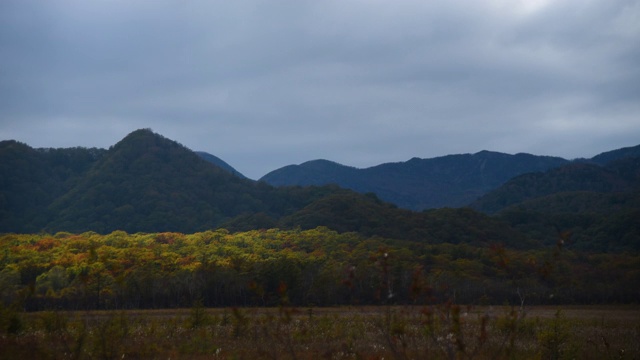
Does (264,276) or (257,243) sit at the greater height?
(257,243)

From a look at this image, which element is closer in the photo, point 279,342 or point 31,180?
point 279,342

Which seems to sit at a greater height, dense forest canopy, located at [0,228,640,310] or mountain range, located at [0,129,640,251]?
mountain range, located at [0,129,640,251]

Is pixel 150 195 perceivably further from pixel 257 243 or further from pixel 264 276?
pixel 264 276

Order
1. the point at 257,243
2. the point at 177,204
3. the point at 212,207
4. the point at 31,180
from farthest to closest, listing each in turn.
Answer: the point at 31,180 < the point at 212,207 < the point at 177,204 < the point at 257,243

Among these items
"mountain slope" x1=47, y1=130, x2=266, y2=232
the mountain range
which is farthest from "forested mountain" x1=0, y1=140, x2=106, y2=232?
"mountain slope" x1=47, y1=130, x2=266, y2=232

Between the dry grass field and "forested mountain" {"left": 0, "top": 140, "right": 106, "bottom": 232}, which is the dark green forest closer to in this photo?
"forested mountain" {"left": 0, "top": 140, "right": 106, "bottom": 232}

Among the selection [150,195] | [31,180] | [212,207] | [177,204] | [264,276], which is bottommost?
[264,276]

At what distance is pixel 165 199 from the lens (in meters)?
168

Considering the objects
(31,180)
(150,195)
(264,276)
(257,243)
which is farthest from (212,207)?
(264,276)

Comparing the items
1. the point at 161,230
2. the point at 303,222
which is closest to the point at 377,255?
the point at 303,222

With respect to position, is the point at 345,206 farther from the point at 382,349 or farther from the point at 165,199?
the point at 382,349

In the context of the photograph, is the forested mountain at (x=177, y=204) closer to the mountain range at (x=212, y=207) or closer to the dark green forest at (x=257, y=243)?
the mountain range at (x=212, y=207)

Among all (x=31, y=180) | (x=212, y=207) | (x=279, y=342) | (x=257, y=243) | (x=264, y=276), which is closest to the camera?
(x=279, y=342)

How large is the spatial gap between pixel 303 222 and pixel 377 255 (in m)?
123
